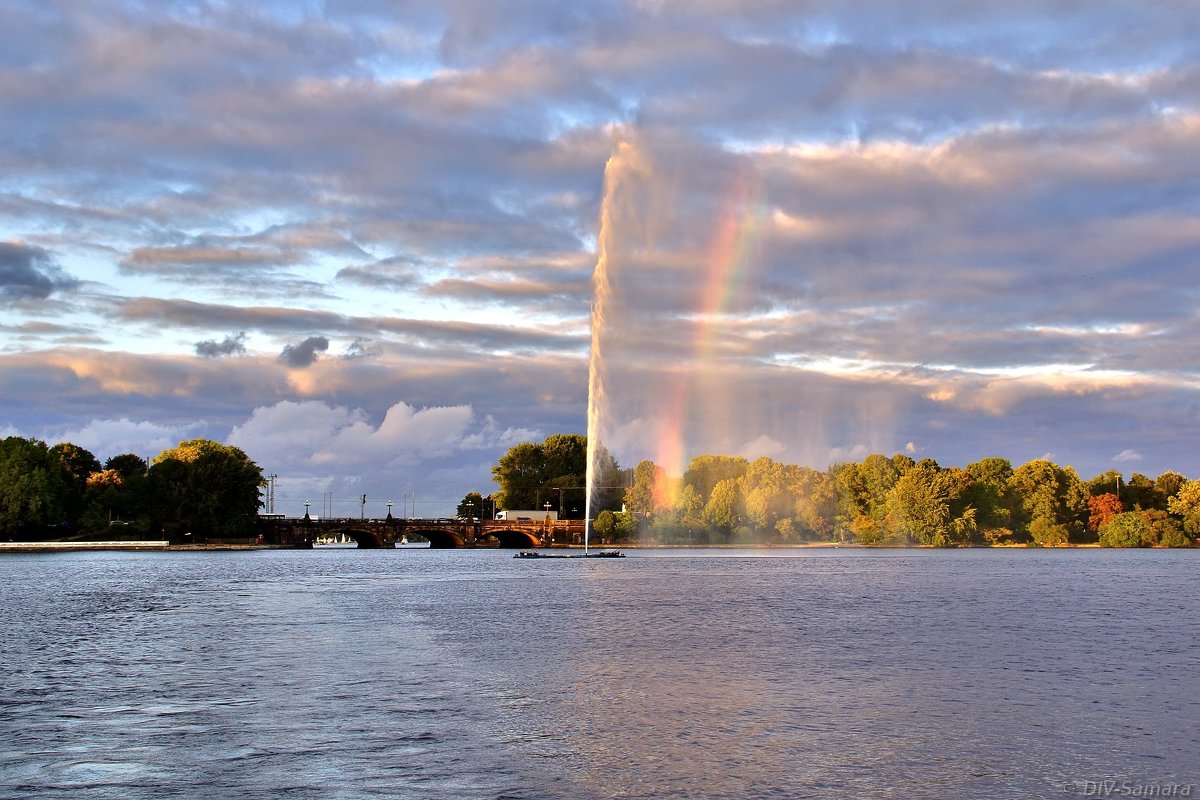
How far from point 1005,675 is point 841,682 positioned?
17.9 feet

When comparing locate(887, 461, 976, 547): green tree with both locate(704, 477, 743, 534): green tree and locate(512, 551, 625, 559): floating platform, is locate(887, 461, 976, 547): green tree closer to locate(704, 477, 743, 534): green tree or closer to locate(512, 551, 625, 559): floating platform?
locate(704, 477, 743, 534): green tree

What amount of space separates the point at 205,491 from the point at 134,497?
42.2 feet

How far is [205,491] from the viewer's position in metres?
172

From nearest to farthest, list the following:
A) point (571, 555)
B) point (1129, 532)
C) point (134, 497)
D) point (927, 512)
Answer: point (571, 555)
point (134, 497)
point (927, 512)
point (1129, 532)

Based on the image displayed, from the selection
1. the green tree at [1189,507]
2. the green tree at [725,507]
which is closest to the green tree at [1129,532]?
the green tree at [1189,507]

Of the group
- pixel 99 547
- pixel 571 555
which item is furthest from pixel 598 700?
pixel 99 547

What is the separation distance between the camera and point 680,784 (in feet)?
63.6

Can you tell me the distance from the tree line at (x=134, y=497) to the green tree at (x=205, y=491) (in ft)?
0.50

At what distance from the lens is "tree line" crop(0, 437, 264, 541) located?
159625 mm

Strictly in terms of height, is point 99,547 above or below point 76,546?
below

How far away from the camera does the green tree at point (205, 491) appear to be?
173 metres

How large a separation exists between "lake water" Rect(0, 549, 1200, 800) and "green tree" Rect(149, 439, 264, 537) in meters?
115

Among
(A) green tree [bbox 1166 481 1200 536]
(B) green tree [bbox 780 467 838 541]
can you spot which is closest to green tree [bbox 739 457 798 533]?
(B) green tree [bbox 780 467 838 541]

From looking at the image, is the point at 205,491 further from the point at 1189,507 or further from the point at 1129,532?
the point at 1189,507
